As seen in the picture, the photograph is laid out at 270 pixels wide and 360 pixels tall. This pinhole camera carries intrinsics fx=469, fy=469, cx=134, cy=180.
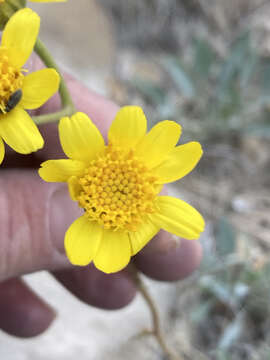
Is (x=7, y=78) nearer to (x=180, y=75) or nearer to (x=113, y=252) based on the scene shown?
→ (x=113, y=252)

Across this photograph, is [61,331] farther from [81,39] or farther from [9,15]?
[81,39]

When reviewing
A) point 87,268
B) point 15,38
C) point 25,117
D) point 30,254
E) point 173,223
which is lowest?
point 87,268

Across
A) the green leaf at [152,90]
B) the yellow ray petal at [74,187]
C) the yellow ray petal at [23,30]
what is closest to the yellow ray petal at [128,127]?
the yellow ray petal at [74,187]

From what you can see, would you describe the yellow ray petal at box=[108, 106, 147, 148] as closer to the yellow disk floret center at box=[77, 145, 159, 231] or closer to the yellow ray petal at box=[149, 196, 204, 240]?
the yellow disk floret center at box=[77, 145, 159, 231]

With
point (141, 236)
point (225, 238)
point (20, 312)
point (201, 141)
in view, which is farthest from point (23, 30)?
point (201, 141)

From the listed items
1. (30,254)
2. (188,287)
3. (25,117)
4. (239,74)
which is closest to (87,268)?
(30,254)

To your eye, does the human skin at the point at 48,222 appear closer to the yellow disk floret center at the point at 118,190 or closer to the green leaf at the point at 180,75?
the yellow disk floret center at the point at 118,190
